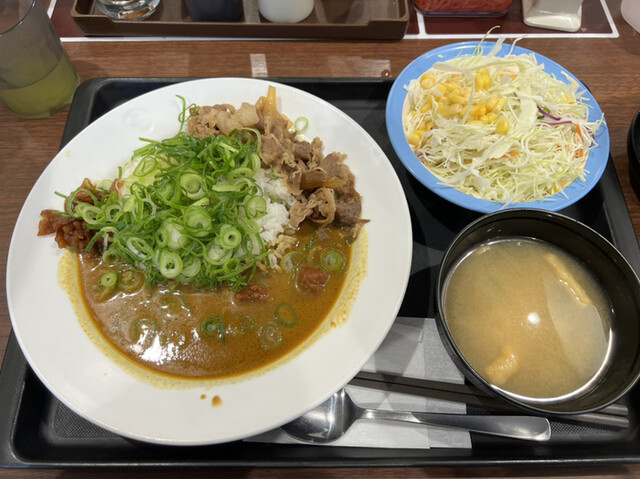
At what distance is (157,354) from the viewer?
2176mm

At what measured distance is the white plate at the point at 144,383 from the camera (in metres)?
1.87

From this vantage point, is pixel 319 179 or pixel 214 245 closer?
pixel 214 245

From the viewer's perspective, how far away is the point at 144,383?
202 cm

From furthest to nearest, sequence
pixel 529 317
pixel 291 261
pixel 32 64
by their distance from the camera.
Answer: pixel 32 64 → pixel 291 261 → pixel 529 317

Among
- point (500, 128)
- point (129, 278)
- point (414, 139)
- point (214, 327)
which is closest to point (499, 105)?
point (500, 128)

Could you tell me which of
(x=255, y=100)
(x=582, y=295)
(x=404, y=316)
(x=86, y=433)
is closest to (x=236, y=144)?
(x=255, y=100)

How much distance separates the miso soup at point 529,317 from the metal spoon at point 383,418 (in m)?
0.22

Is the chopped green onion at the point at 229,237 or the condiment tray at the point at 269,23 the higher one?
the condiment tray at the point at 269,23

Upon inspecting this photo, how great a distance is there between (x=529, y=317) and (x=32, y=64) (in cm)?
324

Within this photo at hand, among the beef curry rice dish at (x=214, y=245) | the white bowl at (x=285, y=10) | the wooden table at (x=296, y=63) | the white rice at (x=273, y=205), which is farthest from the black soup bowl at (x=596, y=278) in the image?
the white bowl at (x=285, y=10)

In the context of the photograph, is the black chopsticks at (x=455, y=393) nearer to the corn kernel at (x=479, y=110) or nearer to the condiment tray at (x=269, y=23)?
the corn kernel at (x=479, y=110)

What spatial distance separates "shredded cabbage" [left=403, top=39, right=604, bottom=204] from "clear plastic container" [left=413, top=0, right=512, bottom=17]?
0.94 m

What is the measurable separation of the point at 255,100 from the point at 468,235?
5.21 feet

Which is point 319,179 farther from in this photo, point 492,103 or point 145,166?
point 492,103
